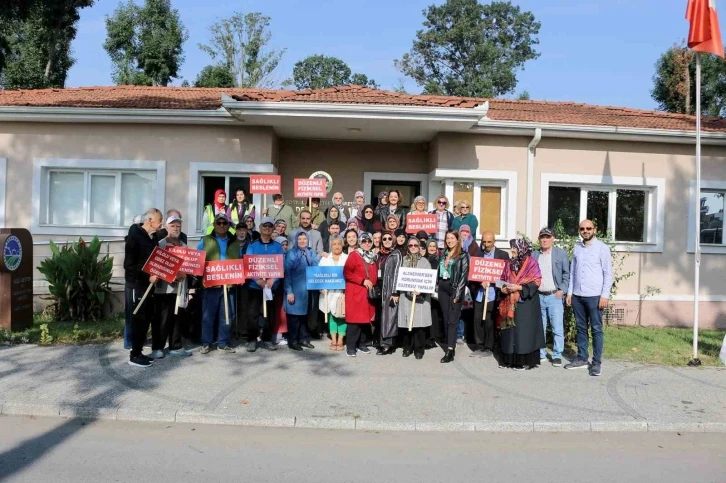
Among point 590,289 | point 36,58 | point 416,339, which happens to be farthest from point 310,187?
point 36,58

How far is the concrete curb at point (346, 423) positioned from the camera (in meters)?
5.61

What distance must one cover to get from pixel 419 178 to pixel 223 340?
6.23 meters

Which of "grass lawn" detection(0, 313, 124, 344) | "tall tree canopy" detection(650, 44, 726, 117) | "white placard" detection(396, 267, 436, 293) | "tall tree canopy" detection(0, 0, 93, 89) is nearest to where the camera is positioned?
"white placard" detection(396, 267, 436, 293)

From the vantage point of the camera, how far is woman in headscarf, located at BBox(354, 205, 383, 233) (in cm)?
960

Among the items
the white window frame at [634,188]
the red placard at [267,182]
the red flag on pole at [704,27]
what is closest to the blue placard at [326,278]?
the red placard at [267,182]

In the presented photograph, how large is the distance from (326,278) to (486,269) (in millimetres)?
2300

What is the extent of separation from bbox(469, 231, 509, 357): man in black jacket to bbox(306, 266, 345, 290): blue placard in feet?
6.63

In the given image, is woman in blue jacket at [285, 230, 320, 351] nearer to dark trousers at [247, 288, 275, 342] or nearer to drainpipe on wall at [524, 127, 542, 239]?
dark trousers at [247, 288, 275, 342]

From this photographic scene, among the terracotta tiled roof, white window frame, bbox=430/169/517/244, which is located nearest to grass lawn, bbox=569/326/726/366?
white window frame, bbox=430/169/517/244

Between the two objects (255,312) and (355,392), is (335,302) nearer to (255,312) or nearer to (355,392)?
(255,312)

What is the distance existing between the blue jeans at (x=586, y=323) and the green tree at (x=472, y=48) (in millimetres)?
40382

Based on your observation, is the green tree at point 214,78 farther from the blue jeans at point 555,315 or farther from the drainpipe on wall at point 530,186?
the blue jeans at point 555,315

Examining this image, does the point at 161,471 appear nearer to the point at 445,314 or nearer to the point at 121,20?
the point at 445,314

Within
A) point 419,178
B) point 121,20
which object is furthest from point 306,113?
point 121,20
